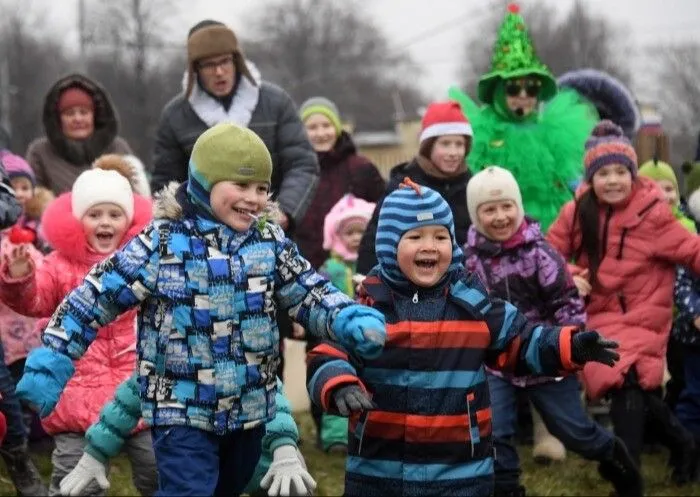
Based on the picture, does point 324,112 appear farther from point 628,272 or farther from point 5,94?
point 5,94

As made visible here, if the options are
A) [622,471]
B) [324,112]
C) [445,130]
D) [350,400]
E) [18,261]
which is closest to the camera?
[350,400]

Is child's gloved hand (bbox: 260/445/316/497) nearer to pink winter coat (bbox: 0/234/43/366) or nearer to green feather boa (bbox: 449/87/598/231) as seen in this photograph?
pink winter coat (bbox: 0/234/43/366)

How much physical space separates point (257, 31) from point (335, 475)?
47169 millimetres

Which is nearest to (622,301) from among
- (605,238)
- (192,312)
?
(605,238)

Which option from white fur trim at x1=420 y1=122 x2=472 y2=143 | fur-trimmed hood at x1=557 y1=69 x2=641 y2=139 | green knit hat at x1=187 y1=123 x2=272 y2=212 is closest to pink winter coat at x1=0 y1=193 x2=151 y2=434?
green knit hat at x1=187 y1=123 x2=272 y2=212

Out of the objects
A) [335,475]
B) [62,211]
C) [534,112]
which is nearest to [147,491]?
[62,211]

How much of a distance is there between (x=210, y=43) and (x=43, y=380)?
126 inches

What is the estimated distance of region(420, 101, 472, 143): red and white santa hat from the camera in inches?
309

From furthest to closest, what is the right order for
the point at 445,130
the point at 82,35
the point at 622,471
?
the point at 82,35, the point at 445,130, the point at 622,471

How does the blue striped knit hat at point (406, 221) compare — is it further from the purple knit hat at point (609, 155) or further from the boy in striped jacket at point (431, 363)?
the purple knit hat at point (609, 155)

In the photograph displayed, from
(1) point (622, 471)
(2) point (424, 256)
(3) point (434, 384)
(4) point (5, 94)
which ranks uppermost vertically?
(4) point (5, 94)

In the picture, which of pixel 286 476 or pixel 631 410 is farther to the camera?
pixel 631 410

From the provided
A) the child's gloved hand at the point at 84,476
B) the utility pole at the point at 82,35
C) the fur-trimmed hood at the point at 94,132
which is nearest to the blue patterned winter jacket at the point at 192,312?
the child's gloved hand at the point at 84,476

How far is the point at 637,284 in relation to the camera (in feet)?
24.4
